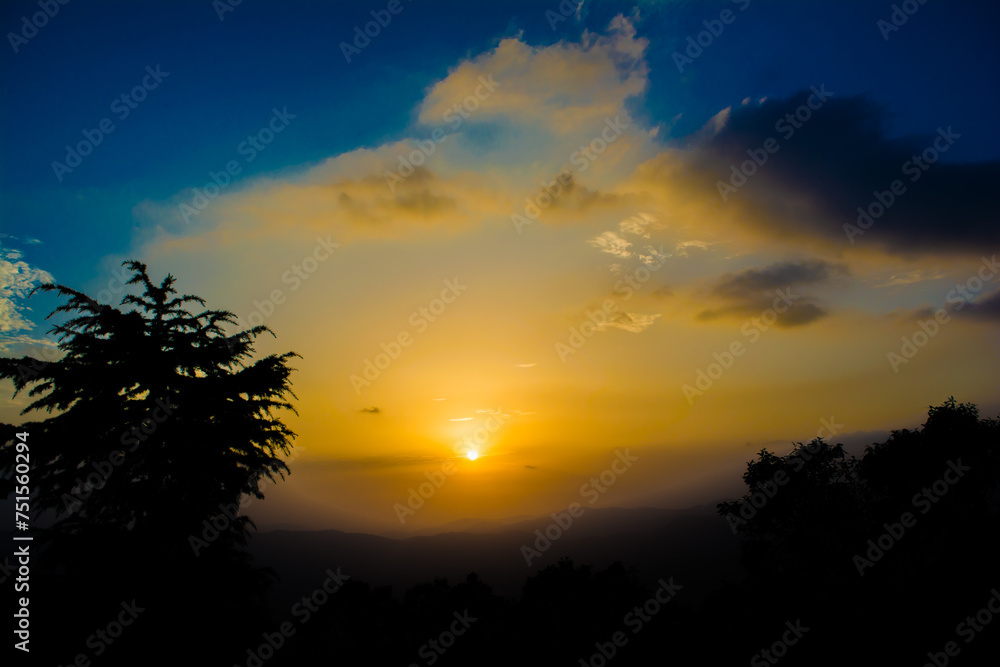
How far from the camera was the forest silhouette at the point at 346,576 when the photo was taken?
9.66 m

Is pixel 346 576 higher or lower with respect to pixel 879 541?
higher

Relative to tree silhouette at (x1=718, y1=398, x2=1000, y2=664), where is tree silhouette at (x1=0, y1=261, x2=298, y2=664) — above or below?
above

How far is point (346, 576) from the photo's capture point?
711 inches

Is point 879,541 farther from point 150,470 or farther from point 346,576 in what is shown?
point 150,470

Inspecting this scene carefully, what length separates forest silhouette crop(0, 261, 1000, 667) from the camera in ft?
31.7

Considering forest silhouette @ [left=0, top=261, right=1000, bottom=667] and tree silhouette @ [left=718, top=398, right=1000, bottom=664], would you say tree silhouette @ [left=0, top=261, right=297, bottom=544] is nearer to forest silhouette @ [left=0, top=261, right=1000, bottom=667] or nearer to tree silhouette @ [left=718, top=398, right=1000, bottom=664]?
forest silhouette @ [left=0, top=261, right=1000, bottom=667]

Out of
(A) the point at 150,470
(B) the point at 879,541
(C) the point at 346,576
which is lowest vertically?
(B) the point at 879,541

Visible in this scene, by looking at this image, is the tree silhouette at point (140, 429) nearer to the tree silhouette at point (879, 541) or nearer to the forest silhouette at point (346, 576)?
the forest silhouette at point (346, 576)

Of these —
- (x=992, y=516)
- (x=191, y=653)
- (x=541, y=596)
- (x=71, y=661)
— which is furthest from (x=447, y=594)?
(x=992, y=516)

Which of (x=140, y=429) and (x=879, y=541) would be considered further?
(x=879, y=541)

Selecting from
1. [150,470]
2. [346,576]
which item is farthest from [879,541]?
[150,470]

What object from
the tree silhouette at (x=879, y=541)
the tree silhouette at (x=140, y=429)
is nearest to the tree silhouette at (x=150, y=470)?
the tree silhouette at (x=140, y=429)

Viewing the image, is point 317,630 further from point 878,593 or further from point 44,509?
point 878,593

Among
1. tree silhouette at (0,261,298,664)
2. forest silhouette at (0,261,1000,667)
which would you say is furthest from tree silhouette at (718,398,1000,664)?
tree silhouette at (0,261,298,664)
